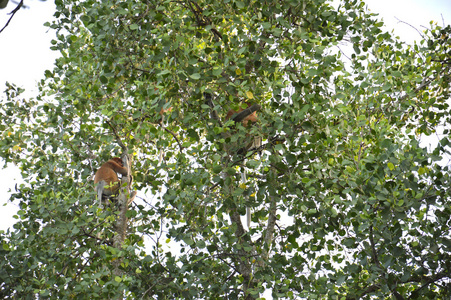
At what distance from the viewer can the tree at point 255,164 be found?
12.8 ft

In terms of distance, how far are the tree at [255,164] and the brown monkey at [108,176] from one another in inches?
18.3

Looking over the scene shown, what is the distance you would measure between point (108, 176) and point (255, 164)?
269cm

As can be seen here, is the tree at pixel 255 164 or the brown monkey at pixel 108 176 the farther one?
the brown monkey at pixel 108 176

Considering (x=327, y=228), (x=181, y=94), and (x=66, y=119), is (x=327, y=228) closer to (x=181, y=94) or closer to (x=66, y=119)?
(x=181, y=94)

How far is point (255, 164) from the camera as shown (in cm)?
373

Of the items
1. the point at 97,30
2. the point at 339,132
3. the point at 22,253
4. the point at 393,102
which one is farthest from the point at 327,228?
the point at 22,253

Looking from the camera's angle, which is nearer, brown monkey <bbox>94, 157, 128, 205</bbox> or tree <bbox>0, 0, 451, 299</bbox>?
tree <bbox>0, 0, 451, 299</bbox>

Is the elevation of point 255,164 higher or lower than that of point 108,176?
lower

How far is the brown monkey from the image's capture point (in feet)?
18.9

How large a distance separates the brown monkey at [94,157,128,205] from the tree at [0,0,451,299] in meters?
0.46

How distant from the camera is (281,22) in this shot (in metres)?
4.23

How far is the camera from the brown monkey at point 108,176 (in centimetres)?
575

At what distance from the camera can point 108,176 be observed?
19.2 ft

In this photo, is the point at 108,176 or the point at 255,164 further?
the point at 108,176
